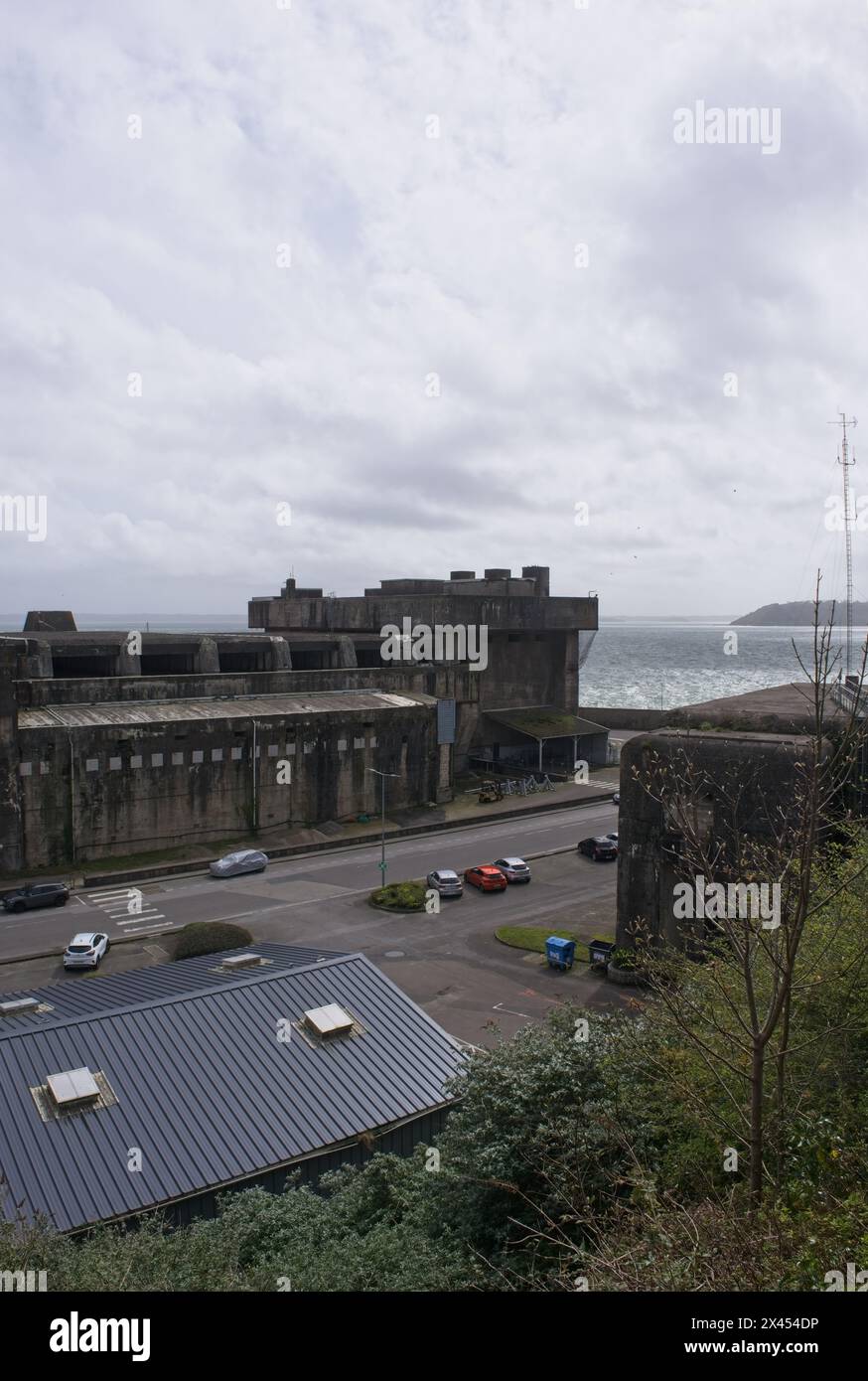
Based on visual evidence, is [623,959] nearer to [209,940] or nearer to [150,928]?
[209,940]

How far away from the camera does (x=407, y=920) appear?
33750 mm

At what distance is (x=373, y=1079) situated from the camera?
1717 centimetres

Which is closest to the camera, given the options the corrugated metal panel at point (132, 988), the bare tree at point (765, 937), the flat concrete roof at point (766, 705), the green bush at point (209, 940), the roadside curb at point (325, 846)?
the bare tree at point (765, 937)

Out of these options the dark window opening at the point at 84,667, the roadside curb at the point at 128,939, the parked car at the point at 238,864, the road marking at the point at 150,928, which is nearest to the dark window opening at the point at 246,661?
the dark window opening at the point at 84,667

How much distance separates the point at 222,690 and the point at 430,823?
43.5ft

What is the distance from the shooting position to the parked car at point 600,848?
4206 cm

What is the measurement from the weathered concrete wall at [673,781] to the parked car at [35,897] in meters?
20.9

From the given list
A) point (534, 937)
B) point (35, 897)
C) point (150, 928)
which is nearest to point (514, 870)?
point (534, 937)

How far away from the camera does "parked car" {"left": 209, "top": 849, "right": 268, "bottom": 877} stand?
39281 millimetres

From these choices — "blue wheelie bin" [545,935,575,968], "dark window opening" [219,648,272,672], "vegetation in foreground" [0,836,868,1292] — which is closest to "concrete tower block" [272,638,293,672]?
"dark window opening" [219,648,272,672]

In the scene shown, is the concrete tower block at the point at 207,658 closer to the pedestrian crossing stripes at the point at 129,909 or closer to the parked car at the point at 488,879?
the pedestrian crossing stripes at the point at 129,909

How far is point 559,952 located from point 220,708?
23.3 meters
